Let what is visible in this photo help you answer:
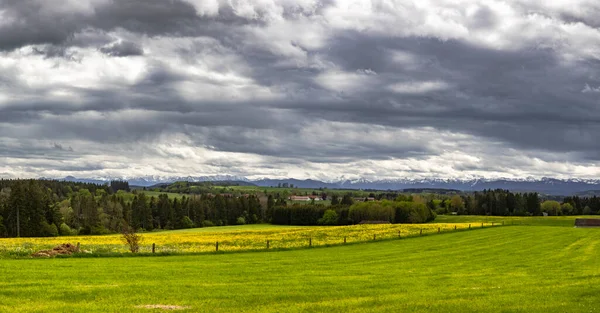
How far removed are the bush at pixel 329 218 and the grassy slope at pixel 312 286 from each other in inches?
5117

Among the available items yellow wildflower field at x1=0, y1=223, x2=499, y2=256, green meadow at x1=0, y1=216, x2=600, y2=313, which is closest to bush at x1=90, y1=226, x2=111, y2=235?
yellow wildflower field at x1=0, y1=223, x2=499, y2=256

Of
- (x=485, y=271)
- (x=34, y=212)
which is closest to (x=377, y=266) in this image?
(x=485, y=271)

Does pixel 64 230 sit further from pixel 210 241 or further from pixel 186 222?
pixel 210 241

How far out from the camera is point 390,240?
6912 cm

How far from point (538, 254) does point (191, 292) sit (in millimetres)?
36044

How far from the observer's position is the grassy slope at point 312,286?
65.4 feet

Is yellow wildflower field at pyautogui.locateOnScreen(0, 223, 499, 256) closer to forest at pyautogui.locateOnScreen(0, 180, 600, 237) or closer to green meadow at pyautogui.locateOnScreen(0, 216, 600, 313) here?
green meadow at pyautogui.locateOnScreen(0, 216, 600, 313)

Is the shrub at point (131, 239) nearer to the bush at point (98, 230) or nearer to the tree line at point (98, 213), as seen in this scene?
the tree line at point (98, 213)

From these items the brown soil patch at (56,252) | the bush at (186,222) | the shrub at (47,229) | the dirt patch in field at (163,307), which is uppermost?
the dirt patch in field at (163,307)

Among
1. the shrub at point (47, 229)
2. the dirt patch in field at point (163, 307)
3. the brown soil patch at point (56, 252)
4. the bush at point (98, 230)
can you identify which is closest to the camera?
the dirt patch in field at point (163, 307)

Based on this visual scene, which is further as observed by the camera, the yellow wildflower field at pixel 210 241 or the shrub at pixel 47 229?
the shrub at pixel 47 229

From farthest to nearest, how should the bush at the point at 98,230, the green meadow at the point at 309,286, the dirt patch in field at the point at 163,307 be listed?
the bush at the point at 98,230
the green meadow at the point at 309,286
the dirt patch in field at the point at 163,307

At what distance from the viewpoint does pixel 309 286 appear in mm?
25203

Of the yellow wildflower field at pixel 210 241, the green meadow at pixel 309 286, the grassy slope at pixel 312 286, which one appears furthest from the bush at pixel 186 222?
the grassy slope at pixel 312 286
